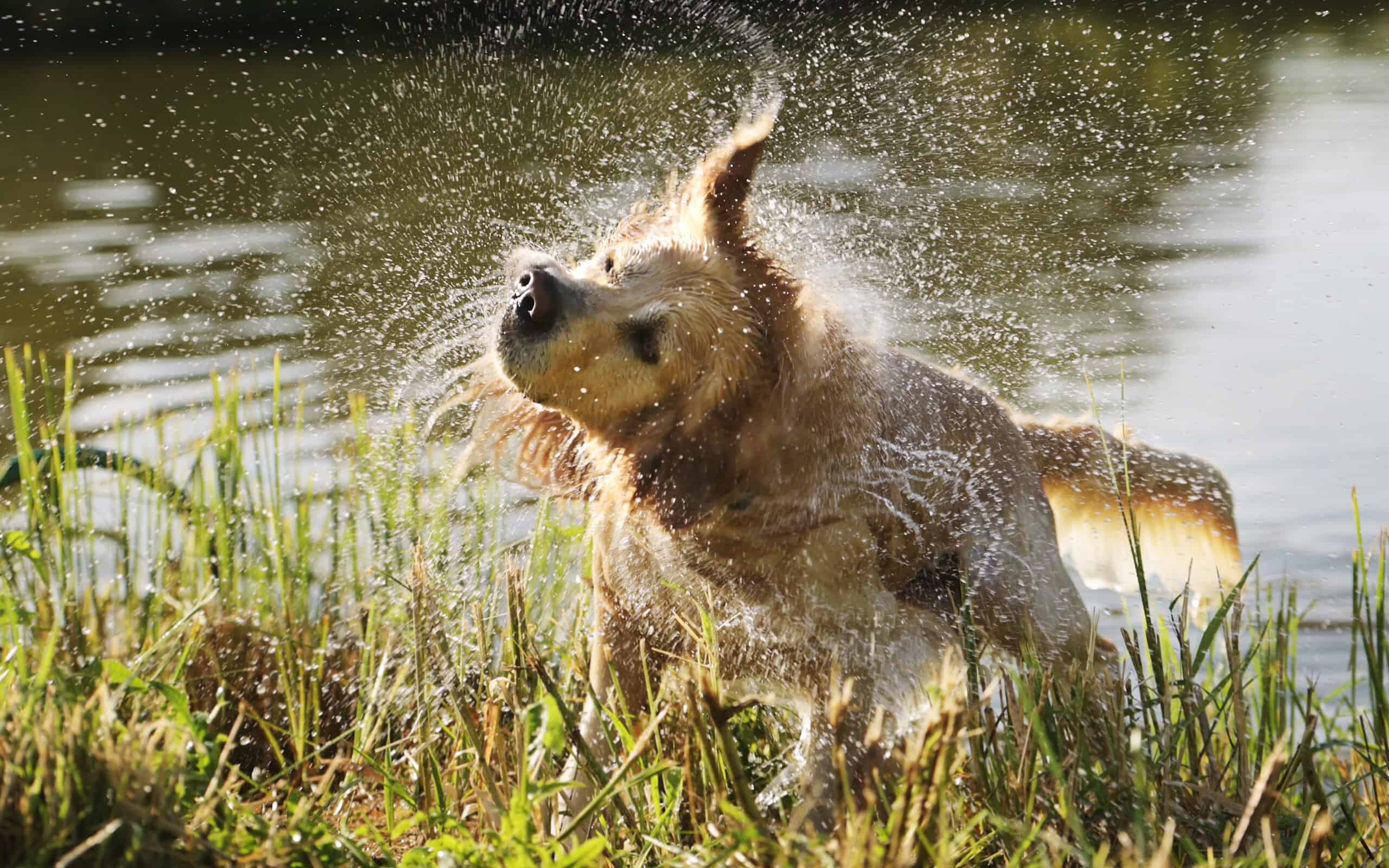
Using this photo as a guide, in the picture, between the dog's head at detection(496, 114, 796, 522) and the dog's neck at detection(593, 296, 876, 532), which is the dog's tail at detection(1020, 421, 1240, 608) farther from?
the dog's head at detection(496, 114, 796, 522)

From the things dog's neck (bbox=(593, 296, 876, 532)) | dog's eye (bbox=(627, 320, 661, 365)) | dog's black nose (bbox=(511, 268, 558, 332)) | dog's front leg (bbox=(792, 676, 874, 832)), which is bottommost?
dog's front leg (bbox=(792, 676, 874, 832))

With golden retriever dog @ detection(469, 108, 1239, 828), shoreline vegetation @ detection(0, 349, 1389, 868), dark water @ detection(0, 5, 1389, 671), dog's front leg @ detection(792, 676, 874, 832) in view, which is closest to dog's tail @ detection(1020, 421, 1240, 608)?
shoreline vegetation @ detection(0, 349, 1389, 868)

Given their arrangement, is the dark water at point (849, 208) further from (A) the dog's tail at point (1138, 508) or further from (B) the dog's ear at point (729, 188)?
(A) the dog's tail at point (1138, 508)

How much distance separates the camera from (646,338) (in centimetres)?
270

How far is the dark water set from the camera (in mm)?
5805

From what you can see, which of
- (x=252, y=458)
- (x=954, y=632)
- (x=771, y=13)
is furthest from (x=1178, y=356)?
(x=771, y=13)

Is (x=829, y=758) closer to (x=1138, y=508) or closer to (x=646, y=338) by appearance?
(x=646, y=338)

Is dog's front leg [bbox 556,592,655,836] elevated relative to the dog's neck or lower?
lower

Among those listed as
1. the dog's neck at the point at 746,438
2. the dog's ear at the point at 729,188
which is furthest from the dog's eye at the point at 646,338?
the dog's ear at the point at 729,188

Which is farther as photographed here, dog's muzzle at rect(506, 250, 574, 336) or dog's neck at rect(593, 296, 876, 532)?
dog's neck at rect(593, 296, 876, 532)

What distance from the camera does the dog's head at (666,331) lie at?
266 cm

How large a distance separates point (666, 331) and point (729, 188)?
41 centimetres

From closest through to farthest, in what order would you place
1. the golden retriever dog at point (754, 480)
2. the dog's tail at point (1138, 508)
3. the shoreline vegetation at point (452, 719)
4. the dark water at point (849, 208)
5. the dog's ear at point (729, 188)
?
1. the shoreline vegetation at point (452, 719)
2. the golden retriever dog at point (754, 480)
3. the dog's ear at point (729, 188)
4. the dog's tail at point (1138, 508)
5. the dark water at point (849, 208)

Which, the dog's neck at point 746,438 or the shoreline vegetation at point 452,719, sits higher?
the dog's neck at point 746,438
